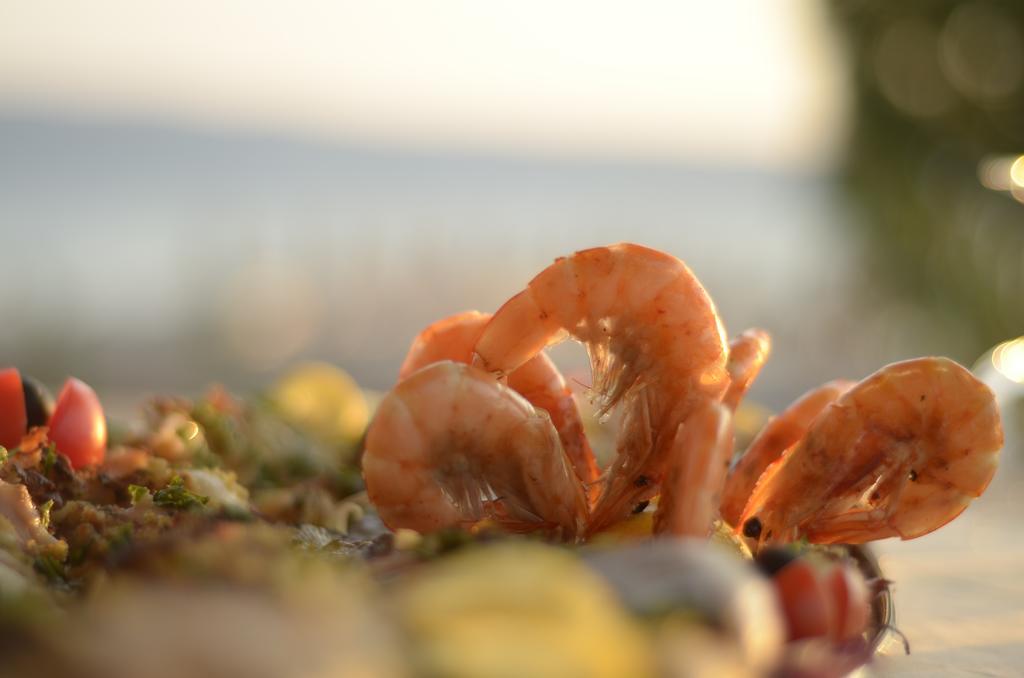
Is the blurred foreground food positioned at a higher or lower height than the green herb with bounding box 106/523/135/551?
higher

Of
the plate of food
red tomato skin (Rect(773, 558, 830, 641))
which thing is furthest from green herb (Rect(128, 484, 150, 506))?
red tomato skin (Rect(773, 558, 830, 641))

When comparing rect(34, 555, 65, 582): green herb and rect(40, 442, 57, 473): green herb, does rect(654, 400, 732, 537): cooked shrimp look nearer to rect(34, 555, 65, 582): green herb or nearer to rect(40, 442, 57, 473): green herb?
rect(34, 555, 65, 582): green herb

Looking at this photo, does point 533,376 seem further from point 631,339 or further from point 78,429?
point 78,429

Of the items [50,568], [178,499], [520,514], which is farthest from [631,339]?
[50,568]

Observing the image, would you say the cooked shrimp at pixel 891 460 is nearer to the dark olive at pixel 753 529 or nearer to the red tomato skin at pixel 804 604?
the dark olive at pixel 753 529

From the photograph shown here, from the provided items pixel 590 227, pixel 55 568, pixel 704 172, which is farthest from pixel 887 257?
pixel 704 172

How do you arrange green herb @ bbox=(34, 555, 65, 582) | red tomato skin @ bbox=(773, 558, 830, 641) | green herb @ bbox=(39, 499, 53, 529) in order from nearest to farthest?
red tomato skin @ bbox=(773, 558, 830, 641), green herb @ bbox=(34, 555, 65, 582), green herb @ bbox=(39, 499, 53, 529)

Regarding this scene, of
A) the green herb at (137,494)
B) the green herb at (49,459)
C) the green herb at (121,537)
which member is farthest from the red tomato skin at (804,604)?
the green herb at (49,459)
